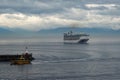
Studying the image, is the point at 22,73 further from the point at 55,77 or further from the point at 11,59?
the point at 11,59

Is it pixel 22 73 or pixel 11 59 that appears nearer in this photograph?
pixel 22 73

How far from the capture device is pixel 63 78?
7519 cm

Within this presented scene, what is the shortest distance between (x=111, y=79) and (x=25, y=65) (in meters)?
38.8

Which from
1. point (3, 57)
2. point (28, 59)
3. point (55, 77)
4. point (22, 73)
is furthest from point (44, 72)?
point (3, 57)

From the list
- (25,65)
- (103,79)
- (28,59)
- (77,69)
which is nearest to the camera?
(103,79)

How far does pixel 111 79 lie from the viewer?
239 ft

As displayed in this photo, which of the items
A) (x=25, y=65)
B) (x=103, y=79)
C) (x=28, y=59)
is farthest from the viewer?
(x=28, y=59)

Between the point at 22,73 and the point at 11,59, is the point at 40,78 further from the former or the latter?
the point at 11,59

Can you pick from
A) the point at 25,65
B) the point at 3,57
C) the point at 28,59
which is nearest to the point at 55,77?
the point at 25,65

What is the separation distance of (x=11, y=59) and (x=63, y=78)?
158ft

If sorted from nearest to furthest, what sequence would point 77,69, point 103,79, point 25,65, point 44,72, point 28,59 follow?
point 103,79 < point 44,72 < point 77,69 < point 25,65 < point 28,59

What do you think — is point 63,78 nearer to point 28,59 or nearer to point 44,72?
point 44,72

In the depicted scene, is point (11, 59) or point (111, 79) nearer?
point (111, 79)

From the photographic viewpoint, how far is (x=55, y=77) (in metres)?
76.9
